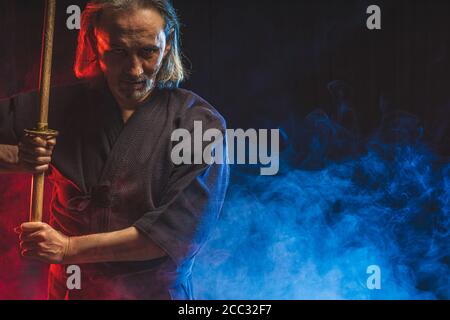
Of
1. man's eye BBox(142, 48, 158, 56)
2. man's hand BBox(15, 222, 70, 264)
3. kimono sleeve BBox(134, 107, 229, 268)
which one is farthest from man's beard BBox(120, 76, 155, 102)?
man's hand BBox(15, 222, 70, 264)

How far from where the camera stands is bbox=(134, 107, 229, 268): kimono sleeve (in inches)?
108

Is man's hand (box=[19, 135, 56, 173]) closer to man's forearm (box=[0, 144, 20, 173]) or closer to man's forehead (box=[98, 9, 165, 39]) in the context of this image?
man's forearm (box=[0, 144, 20, 173])

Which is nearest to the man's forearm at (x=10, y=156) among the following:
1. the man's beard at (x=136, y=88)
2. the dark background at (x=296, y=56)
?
the dark background at (x=296, y=56)

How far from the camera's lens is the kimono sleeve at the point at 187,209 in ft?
9.04

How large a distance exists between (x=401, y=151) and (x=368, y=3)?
0.74m

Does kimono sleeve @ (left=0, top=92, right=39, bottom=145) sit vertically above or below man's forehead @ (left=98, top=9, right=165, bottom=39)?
below

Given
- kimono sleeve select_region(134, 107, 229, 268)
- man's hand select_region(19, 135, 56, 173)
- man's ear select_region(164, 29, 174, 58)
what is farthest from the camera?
man's ear select_region(164, 29, 174, 58)

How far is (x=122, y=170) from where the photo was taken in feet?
9.30

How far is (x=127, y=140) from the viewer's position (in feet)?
9.36

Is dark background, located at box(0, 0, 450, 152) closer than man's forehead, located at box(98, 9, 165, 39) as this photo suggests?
No

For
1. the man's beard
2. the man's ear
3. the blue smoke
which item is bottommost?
the blue smoke

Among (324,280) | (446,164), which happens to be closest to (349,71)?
(446,164)

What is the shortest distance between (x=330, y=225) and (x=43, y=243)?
1328 millimetres

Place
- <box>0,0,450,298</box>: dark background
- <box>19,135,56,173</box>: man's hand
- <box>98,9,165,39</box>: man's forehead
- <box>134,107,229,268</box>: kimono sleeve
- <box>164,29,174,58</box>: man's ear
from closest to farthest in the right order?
<box>19,135,56,173</box>: man's hand → <box>134,107,229,268</box>: kimono sleeve → <box>98,9,165,39</box>: man's forehead → <box>164,29,174,58</box>: man's ear → <box>0,0,450,298</box>: dark background
